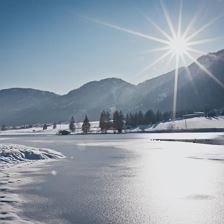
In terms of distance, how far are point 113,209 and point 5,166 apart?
71.3ft

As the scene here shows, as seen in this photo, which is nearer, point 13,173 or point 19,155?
point 13,173

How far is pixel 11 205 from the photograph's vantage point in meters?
Answer: 19.1

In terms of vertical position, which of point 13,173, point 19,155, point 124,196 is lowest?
point 124,196

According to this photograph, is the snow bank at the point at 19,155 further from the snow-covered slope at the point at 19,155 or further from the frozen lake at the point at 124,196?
the frozen lake at the point at 124,196

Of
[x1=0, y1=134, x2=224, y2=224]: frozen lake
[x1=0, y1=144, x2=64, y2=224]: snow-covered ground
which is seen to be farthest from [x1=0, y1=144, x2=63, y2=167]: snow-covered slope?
[x1=0, y1=134, x2=224, y2=224]: frozen lake

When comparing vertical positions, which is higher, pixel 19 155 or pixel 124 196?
pixel 19 155

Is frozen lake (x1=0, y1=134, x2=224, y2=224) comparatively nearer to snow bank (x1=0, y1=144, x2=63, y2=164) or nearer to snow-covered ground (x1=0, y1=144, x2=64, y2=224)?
snow-covered ground (x1=0, y1=144, x2=64, y2=224)

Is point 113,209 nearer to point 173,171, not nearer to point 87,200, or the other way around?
point 87,200

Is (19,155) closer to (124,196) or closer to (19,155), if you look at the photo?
(19,155)

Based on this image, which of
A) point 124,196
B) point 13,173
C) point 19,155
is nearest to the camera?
point 124,196

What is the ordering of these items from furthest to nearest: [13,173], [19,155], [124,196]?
[19,155], [13,173], [124,196]

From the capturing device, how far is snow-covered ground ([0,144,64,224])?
17492mm

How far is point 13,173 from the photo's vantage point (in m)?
31.8

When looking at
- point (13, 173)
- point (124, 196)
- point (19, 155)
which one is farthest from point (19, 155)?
point (124, 196)
